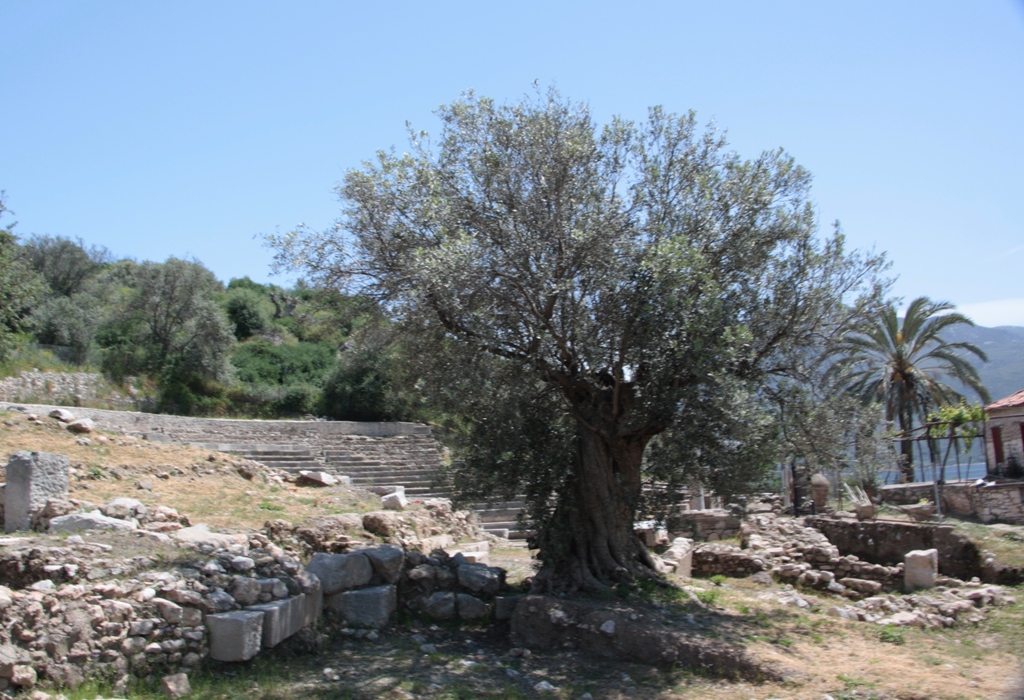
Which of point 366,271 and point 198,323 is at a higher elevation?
point 198,323

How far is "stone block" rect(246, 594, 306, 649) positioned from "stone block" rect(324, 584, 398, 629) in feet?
2.87

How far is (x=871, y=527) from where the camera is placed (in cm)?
1568

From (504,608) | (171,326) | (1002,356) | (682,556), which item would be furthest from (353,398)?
(1002,356)

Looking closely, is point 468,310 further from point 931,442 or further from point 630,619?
point 931,442

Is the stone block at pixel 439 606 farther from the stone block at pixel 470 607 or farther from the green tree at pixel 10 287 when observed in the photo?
the green tree at pixel 10 287

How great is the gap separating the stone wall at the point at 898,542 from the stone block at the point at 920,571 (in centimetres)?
159

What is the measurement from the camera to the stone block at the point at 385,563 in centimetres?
923

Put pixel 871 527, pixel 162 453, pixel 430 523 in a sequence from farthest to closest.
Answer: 1. pixel 162 453
2. pixel 871 527
3. pixel 430 523

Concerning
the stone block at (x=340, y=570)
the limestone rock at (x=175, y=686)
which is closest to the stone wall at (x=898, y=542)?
the stone block at (x=340, y=570)

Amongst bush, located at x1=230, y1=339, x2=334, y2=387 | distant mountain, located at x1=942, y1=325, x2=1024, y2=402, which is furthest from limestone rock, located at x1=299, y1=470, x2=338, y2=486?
distant mountain, located at x1=942, y1=325, x2=1024, y2=402

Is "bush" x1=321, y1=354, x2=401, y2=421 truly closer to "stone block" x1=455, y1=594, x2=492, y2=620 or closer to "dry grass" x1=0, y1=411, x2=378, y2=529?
"dry grass" x1=0, y1=411, x2=378, y2=529

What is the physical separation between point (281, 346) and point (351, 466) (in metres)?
15.6

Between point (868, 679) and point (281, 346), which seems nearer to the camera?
point (868, 679)

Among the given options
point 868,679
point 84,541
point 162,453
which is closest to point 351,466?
point 162,453
